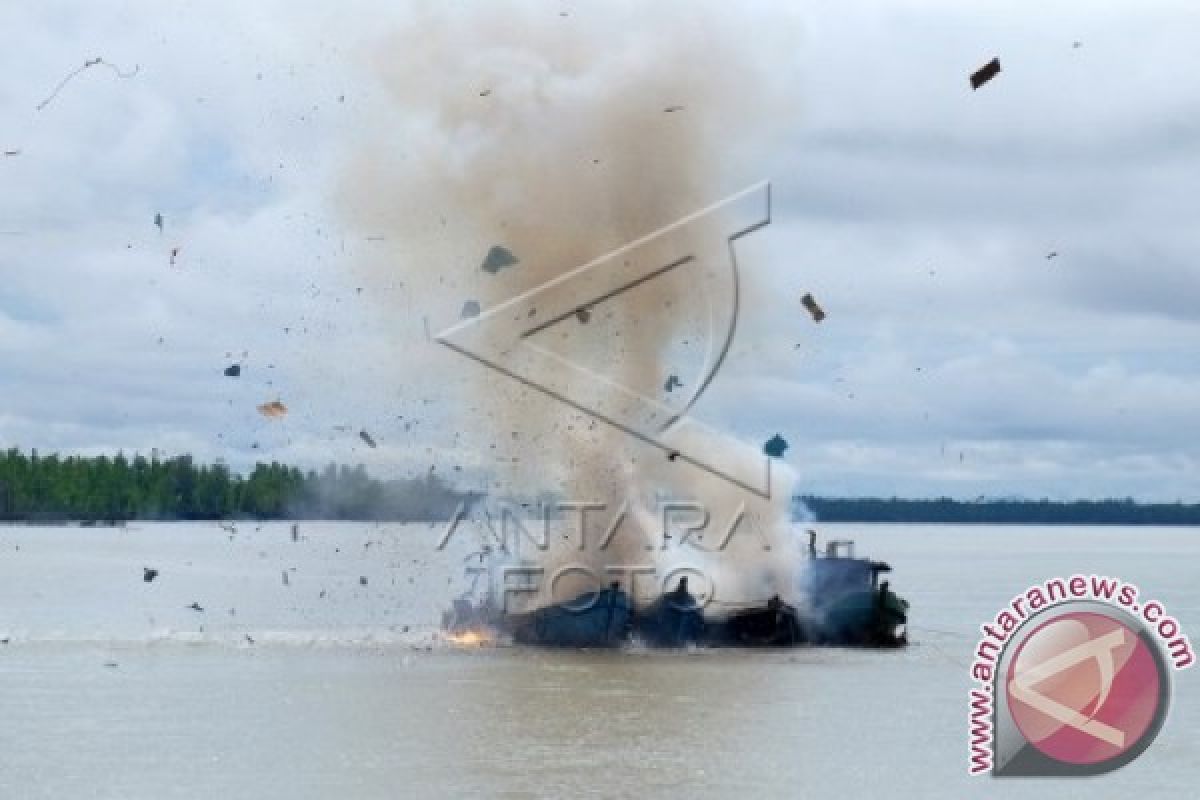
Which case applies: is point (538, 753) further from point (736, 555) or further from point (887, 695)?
point (736, 555)

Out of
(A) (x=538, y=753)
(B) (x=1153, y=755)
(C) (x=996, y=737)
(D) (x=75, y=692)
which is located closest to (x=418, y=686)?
(D) (x=75, y=692)

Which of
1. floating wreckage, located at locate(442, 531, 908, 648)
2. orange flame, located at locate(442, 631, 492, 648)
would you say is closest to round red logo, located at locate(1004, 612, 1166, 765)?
floating wreckage, located at locate(442, 531, 908, 648)

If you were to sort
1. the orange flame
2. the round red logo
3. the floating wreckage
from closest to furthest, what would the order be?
the round red logo, the floating wreckage, the orange flame

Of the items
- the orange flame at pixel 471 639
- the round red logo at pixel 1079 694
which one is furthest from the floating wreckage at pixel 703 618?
the round red logo at pixel 1079 694

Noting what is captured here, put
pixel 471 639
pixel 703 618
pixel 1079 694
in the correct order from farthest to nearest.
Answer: pixel 471 639 → pixel 703 618 → pixel 1079 694

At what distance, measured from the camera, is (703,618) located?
96.9 m

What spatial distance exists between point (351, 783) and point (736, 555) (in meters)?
48.2

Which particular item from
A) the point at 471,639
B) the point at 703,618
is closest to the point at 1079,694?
the point at 703,618

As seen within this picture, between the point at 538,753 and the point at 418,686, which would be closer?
the point at 538,753

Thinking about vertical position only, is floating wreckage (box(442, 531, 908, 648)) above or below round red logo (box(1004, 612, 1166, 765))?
above

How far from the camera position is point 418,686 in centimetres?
8175

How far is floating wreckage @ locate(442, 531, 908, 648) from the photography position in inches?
3733

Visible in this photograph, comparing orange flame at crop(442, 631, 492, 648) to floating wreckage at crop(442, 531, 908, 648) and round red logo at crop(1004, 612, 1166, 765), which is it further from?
round red logo at crop(1004, 612, 1166, 765)

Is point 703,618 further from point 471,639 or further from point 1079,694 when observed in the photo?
point 1079,694
